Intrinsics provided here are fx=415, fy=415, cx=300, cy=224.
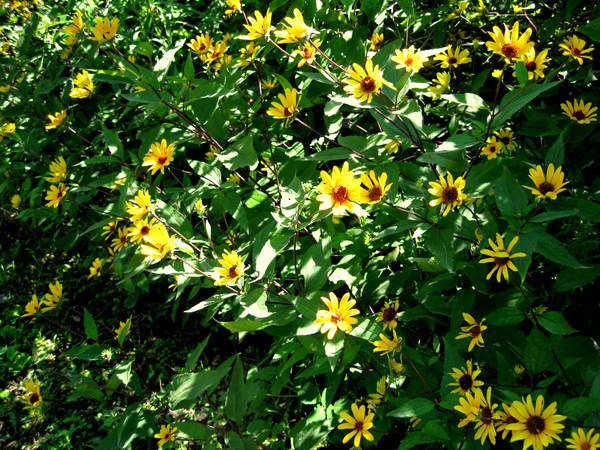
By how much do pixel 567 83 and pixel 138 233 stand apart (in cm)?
236

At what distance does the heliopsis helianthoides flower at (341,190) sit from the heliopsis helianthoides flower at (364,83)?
0.27 m

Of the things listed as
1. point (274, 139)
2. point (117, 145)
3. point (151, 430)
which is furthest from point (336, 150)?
point (151, 430)

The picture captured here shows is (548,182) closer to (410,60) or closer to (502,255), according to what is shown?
(502,255)

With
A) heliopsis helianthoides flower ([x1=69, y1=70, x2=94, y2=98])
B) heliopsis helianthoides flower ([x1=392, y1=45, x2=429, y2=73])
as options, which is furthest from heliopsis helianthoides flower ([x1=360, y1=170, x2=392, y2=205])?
heliopsis helianthoides flower ([x1=69, y1=70, x2=94, y2=98])

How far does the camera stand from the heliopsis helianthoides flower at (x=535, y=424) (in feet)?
3.67

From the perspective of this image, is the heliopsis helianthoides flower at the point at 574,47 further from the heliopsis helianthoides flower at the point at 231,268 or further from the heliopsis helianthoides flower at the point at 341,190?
the heliopsis helianthoides flower at the point at 231,268

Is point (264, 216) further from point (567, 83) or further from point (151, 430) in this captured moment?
point (567, 83)

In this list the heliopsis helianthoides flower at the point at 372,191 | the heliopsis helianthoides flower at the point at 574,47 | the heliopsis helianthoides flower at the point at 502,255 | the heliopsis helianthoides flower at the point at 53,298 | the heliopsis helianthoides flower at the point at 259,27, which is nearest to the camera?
the heliopsis helianthoides flower at the point at 502,255

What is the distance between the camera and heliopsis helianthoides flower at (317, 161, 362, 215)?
1343 millimetres

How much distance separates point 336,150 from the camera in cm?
164

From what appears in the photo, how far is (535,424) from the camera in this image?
1.15 meters

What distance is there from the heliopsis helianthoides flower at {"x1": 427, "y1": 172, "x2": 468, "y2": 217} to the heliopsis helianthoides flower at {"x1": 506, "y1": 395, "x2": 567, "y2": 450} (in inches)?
23.6

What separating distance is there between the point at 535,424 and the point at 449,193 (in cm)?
71

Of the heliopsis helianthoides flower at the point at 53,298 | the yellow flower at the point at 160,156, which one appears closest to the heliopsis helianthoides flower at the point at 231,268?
the yellow flower at the point at 160,156
